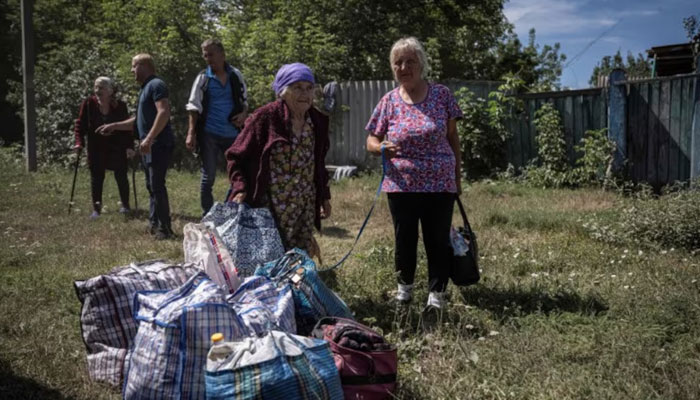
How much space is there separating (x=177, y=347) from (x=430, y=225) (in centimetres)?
223

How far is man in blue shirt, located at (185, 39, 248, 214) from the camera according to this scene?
705cm

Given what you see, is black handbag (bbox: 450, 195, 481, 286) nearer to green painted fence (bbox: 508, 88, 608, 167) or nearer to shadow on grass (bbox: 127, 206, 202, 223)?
shadow on grass (bbox: 127, 206, 202, 223)

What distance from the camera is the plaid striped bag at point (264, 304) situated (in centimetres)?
330

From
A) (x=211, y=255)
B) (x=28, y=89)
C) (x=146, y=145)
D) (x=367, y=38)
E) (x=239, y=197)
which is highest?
(x=367, y=38)

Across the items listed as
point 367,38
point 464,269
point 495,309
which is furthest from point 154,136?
point 367,38

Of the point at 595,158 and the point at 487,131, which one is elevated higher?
the point at 487,131

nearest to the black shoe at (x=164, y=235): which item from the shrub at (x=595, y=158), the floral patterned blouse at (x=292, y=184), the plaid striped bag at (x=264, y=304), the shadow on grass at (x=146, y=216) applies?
the shadow on grass at (x=146, y=216)

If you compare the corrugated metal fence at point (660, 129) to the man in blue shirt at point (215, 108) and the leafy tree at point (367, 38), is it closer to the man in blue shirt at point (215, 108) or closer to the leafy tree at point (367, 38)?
the leafy tree at point (367, 38)

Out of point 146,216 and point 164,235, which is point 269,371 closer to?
point 164,235

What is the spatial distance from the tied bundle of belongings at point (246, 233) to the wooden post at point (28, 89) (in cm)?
1239

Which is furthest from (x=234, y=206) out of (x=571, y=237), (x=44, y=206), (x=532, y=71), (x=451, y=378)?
(x=532, y=71)

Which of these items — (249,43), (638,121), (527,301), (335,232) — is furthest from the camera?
(249,43)

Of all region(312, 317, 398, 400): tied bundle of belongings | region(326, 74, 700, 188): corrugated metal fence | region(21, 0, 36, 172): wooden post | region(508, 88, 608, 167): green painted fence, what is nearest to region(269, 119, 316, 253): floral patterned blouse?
region(312, 317, 398, 400): tied bundle of belongings

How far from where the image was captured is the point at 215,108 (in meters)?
7.11
